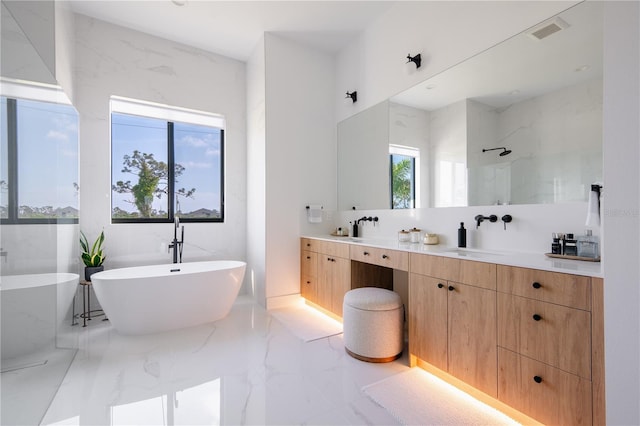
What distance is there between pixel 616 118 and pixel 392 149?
1.85 m

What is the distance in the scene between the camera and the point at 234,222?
3.87 metres

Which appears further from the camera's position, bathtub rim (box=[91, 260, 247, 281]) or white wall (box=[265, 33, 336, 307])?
white wall (box=[265, 33, 336, 307])

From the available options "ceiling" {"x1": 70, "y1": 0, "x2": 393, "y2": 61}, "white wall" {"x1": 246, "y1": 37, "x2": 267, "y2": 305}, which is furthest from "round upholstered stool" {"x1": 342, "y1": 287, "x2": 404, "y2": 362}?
"ceiling" {"x1": 70, "y1": 0, "x2": 393, "y2": 61}

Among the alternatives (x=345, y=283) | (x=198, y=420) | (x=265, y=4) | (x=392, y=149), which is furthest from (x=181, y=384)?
(x=265, y=4)

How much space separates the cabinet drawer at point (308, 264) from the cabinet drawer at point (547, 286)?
1.96 meters

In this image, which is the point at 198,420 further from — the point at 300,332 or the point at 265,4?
the point at 265,4

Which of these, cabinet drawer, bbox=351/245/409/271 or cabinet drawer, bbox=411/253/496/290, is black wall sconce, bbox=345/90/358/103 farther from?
cabinet drawer, bbox=411/253/496/290

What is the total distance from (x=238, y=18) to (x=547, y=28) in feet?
8.98

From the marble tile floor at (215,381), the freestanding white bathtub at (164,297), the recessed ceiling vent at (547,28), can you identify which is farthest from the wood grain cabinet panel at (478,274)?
the freestanding white bathtub at (164,297)

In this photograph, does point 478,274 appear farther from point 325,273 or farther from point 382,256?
point 325,273

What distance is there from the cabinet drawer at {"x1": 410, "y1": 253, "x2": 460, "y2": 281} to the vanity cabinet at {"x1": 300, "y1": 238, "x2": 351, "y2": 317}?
801mm

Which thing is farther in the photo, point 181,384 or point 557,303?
point 181,384

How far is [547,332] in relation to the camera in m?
1.34

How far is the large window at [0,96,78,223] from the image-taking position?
53.1 inches
